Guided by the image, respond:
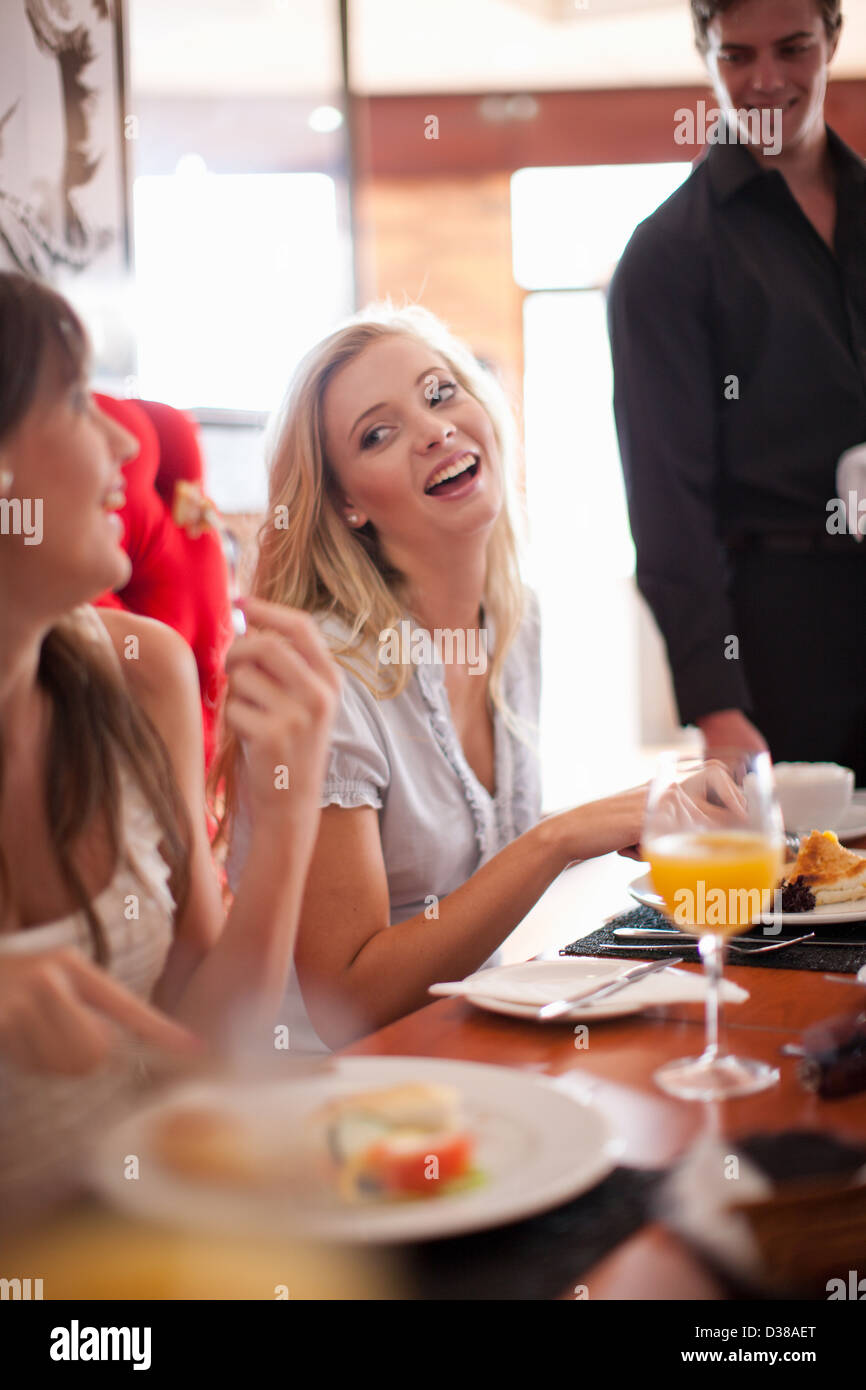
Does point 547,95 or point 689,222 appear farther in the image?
point 547,95

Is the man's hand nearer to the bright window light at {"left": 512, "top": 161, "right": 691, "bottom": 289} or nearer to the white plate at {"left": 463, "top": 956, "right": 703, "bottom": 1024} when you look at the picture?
the white plate at {"left": 463, "top": 956, "right": 703, "bottom": 1024}

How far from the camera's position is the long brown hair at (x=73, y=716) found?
0.44 meters

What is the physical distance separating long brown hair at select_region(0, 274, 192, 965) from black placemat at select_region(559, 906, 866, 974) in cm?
37

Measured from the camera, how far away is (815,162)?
54.9 inches

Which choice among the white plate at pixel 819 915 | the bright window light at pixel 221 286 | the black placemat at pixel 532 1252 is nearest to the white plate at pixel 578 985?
the white plate at pixel 819 915

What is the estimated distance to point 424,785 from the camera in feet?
3.57

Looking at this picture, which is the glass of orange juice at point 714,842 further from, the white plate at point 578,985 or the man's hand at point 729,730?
the man's hand at point 729,730

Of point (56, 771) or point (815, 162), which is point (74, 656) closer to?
point (56, 771)

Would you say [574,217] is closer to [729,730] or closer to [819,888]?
[729,730]

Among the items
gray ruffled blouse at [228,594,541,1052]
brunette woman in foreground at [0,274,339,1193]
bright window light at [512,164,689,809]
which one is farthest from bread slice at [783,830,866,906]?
bright window light at [512,164,689,809]

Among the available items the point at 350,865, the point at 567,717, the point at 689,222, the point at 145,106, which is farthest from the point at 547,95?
the point at 350,865

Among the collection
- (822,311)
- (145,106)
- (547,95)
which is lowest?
(822,311)

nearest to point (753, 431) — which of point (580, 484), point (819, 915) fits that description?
point (819, 915)
